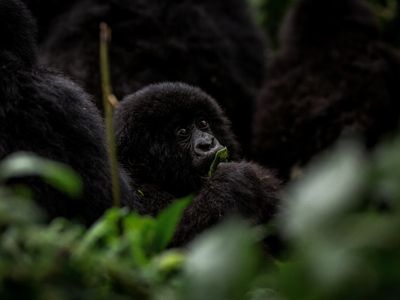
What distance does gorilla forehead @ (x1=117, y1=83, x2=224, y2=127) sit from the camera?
3.61 meters

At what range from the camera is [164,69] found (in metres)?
5.14

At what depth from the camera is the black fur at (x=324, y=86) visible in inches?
202

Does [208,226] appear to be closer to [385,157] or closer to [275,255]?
[275,255]

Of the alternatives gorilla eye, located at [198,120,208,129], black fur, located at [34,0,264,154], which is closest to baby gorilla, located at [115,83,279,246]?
gorilla eye, located at [198,120,208,129]

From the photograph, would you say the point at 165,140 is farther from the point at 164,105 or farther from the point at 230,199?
the point at 230,199

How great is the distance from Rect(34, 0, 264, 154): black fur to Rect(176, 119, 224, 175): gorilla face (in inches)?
48.8

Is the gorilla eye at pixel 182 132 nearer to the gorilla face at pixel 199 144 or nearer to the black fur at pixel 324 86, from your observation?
the gorilla face at pixel 199 144

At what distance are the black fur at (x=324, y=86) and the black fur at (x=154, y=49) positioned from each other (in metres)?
0.26

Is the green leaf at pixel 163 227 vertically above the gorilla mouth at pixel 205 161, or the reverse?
the gorilla mouth at pixel 205 161

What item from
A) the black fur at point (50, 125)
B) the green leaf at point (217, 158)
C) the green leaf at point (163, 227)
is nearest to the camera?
the green leaf at point (163, 227)

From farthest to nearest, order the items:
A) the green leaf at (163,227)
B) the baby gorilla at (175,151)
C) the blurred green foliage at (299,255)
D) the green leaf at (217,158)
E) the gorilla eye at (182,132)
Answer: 1. the gorilla eye at (182,132)
2. the green leaf at (217,158)
3. the baby gorilla at (175,151)
4. the green leaf at (163,227)
5. the blurred green foliage at (299,255)

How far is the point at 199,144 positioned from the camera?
11.8 ft

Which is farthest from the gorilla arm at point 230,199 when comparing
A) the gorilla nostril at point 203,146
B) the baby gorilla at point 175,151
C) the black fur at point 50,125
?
the black fur at point 50,125

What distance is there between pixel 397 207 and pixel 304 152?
383cm
